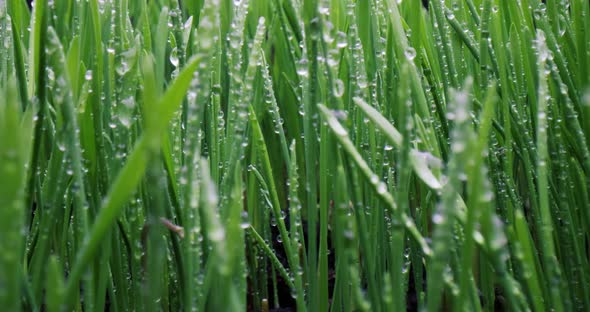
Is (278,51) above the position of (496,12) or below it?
above

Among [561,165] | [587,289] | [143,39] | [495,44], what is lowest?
[587,289]

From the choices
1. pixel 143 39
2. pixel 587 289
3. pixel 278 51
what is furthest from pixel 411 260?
pixel 278 51

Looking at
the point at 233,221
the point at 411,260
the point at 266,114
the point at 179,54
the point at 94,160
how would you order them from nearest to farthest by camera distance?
the point at 233,221
the point at 94,160
the point at 411,260
the point at 179,54
the point at 266,114

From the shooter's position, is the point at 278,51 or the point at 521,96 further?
the point at 278,51

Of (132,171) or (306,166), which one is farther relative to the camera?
(306,166)

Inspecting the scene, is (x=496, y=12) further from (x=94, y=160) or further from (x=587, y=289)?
(x=94, y=160)

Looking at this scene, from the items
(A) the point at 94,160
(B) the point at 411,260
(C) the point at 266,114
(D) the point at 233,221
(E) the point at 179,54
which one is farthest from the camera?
(C) the point at 266,114
